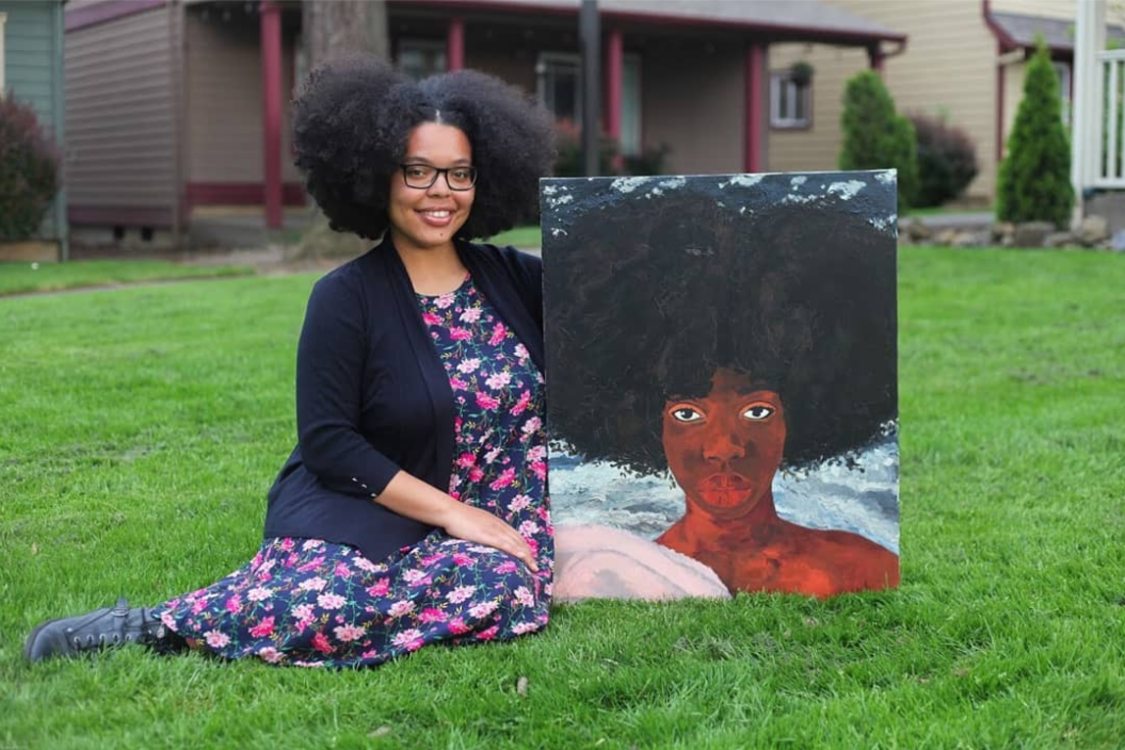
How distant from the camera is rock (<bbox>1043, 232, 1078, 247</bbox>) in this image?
Answer: 36.2 ft

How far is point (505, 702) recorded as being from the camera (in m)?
2.66

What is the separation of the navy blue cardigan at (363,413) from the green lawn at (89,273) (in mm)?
7214

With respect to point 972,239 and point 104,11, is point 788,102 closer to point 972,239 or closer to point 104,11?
point 104,11

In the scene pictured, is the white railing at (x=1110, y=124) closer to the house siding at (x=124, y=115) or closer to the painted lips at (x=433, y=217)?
the painted lips at (x=433, y=217)

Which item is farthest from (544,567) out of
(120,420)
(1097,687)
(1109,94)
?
(1109,94)

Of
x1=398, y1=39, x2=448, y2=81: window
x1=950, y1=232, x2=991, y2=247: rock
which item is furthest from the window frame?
x1=950, y1=232, x2=991, y2=247: rock

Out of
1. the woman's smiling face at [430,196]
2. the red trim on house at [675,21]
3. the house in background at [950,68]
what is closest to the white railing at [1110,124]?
the red trim on house at [675,21]

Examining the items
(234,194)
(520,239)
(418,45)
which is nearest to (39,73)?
(234,194)

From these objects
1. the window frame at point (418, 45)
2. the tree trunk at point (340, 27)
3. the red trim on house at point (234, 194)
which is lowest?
the red trim on house at point (234, 194)

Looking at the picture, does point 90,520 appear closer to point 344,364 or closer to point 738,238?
point 344,364

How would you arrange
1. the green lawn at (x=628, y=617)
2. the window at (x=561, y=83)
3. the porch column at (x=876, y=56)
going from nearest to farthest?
the green lawn at (x=628, y=617) → the window at (x=561, y=83) → the porch column at (x=876, y=56)

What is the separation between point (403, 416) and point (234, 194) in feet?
46.3

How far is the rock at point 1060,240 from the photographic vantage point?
11.0 m

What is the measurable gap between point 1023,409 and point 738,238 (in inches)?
105
